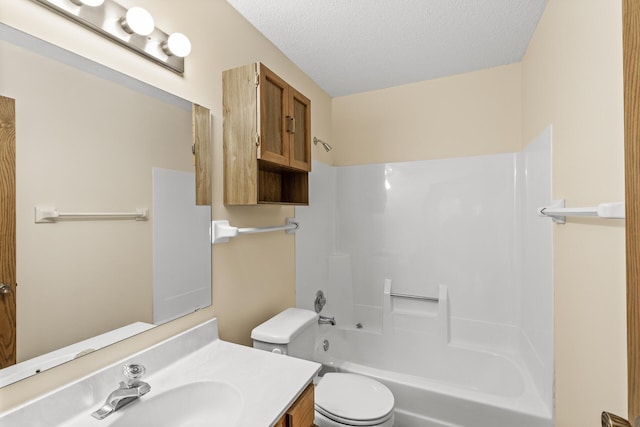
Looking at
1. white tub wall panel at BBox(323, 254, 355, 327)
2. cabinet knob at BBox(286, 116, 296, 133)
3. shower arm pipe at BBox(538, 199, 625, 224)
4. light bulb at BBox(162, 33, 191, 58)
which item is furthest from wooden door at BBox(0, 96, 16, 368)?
white tub wall panel at BBox(323, 254, 355, 327)

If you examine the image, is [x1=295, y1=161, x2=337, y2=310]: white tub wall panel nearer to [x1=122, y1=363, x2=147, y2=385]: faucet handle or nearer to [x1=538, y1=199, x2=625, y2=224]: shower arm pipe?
[x1=122, y1=363, x2=147, y2=385]: faucet handle

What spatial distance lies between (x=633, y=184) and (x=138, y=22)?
1395 millimetres

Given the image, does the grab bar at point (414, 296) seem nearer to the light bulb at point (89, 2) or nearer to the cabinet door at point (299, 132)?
the cabinet door at point (299, 132)

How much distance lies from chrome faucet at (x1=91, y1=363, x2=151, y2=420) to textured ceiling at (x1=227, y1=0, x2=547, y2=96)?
1620 mm

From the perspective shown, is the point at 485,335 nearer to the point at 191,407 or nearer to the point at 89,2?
the point at 191,407

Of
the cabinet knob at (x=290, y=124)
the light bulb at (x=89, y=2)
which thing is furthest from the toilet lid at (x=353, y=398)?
the light bulb at (x=89, y=2)

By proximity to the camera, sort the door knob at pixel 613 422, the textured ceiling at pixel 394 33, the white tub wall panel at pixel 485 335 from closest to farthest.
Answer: the door knob at pixel 613 422
the textured ceiling at pixel 394 33
the white tub wall panel at pixel 485 335

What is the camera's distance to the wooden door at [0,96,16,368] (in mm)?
703

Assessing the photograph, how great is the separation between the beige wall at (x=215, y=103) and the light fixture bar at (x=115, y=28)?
0.8 inches

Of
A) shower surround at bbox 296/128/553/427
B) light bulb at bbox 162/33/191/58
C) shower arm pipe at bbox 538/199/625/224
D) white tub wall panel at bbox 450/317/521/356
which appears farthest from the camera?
white tub wall panel at bbox 450/317/521/356

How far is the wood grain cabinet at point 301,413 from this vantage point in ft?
2.91

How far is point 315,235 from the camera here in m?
2.31

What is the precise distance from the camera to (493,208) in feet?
7.00

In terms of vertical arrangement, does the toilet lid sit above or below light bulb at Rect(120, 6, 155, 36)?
below
